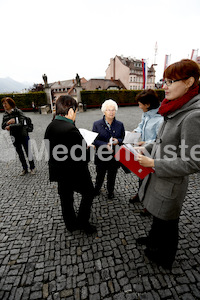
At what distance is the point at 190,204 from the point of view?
3385 mm

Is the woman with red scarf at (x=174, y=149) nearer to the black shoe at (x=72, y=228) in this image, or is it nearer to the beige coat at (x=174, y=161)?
the beige coat at (x=174, y=161)

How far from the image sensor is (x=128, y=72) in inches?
1716

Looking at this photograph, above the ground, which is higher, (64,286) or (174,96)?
(174,96)

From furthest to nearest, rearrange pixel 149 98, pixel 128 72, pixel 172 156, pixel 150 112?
pixel 128 72, pixel 150 112, pixel 149 98, pixel 172 156

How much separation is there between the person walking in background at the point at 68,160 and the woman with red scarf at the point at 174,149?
35.6 inches

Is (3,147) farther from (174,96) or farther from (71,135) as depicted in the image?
(174,96)

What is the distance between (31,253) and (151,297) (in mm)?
1820

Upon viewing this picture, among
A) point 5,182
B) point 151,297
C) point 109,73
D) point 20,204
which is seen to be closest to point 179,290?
point 151,297

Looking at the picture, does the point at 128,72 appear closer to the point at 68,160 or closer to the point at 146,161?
the point at 68,160

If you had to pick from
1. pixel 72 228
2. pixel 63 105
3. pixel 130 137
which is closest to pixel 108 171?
pixel 130 137

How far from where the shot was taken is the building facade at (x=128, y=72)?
44.5 m

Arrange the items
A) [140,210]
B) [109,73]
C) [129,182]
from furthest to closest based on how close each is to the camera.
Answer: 1. [109,73]
2. [129,182]
3. [140,210]

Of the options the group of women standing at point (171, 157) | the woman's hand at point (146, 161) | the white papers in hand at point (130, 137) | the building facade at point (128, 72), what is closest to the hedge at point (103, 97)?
the building facade at point (128, 72)

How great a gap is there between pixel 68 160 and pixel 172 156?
132 cm
